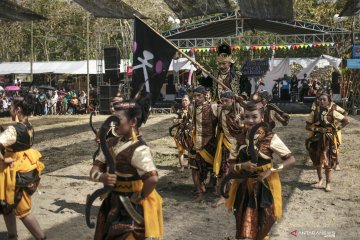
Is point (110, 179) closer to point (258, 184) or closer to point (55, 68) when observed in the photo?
point (258, 184)

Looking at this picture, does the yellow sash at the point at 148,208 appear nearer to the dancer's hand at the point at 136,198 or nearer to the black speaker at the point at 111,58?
the dancer's hand at the point at 136,198

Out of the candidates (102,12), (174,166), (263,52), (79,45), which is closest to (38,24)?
A: (79,45)

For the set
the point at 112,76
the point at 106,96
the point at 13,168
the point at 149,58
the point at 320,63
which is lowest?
the point at 13,168

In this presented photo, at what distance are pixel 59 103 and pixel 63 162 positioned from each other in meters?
18.7

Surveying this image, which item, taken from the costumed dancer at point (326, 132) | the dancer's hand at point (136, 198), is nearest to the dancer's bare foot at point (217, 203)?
the costumed dancer at point (326, 132)

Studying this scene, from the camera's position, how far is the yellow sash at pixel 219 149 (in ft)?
25.9

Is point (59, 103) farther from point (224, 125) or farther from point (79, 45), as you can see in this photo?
point (224, 125)

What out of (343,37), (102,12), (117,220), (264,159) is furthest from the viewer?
(343,37)

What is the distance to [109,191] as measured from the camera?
414 centimetres

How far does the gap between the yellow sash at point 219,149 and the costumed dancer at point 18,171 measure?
9.83 feet

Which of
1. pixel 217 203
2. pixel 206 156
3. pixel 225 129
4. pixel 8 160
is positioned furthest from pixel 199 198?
pixel 8 160

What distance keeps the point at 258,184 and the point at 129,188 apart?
133cm

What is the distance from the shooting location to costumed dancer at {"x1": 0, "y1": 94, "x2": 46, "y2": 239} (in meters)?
5.50

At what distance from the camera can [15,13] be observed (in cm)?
1380
